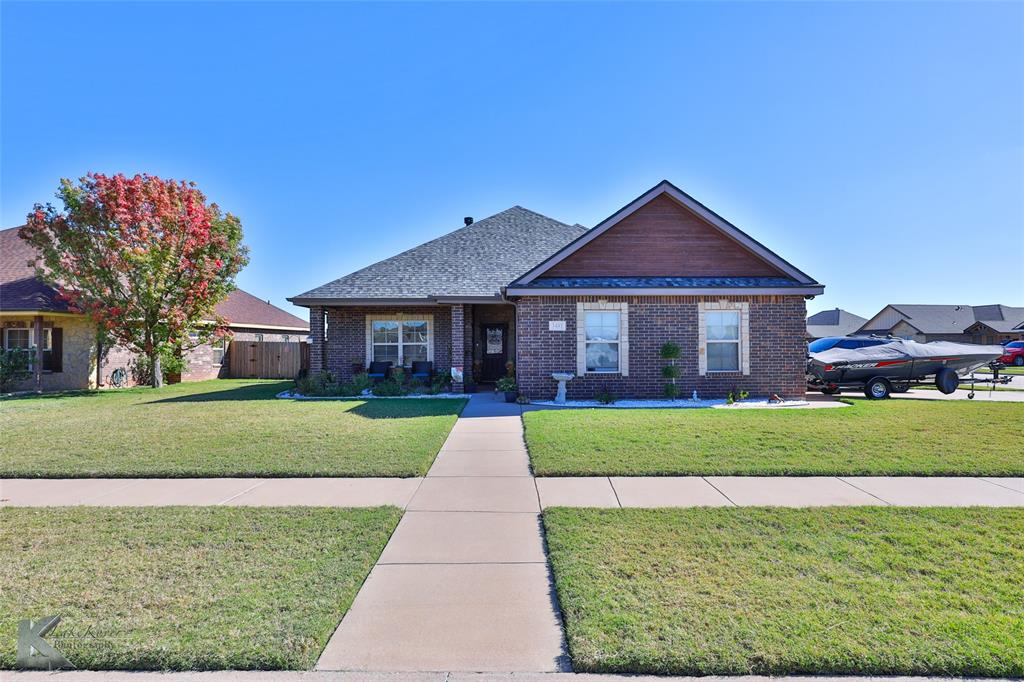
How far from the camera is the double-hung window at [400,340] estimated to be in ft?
55.7

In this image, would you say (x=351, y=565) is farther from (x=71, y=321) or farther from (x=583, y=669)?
(x=71, y=321)

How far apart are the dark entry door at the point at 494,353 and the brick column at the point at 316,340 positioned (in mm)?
5534

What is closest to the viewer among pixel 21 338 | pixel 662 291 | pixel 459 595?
pixel 459 595

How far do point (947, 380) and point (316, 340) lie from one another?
2048cm

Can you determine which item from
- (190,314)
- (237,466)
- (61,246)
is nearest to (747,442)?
(237,466)

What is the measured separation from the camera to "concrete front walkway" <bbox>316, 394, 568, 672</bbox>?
9.23 ft

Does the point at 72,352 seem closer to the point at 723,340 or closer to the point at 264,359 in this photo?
the point at 264,359

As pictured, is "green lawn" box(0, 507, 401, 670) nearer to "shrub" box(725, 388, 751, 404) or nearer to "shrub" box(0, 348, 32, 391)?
"shrub" box(725, 388, 751, 404)

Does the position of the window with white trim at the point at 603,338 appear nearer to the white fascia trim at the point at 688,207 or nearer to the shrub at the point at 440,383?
the white fascia trim at the point at 688,207

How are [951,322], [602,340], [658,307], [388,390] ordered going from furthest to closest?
[951,322], [388,390], [602,340], [658,307]

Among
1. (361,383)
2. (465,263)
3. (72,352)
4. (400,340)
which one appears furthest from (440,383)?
(72,352)

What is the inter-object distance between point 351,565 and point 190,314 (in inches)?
756

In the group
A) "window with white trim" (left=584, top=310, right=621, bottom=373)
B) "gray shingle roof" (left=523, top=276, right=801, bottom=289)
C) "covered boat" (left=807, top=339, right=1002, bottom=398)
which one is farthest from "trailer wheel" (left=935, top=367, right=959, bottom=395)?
"window with white trim" (left=584, top=310, right=621, bottom=373)

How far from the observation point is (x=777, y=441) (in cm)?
809
